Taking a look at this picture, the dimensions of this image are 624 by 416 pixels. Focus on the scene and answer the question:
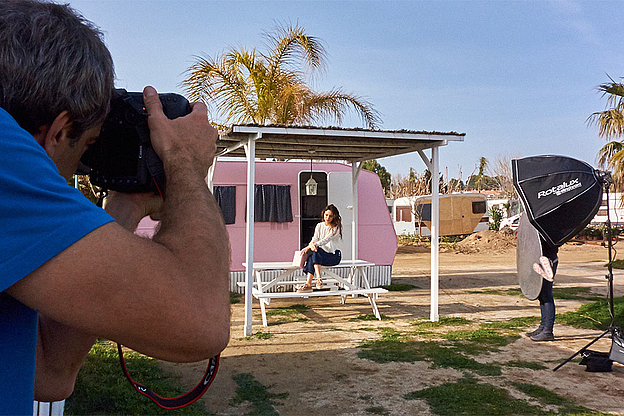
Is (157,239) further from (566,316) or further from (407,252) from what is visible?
(407,252)

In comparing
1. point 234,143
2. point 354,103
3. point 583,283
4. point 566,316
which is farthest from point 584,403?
point 354,103

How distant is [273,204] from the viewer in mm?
9969

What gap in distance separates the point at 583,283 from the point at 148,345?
41.8ft

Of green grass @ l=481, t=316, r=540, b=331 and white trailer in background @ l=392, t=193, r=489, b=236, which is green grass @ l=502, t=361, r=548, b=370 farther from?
white trailer in background @ l=392, t=193, r=489, b=236

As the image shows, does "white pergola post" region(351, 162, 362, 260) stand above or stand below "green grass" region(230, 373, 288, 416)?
above

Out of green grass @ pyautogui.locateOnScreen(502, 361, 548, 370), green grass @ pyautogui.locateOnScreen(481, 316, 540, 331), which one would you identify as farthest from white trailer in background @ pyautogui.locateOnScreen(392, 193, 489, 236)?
green grass @ pyautogui.locateOnScreen(502, 361, 548, 370)

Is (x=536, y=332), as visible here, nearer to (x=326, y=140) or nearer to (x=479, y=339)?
(x=479, y=339)

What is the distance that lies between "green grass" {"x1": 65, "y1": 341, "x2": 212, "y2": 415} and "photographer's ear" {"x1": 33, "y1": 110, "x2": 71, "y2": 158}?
3.39 metres

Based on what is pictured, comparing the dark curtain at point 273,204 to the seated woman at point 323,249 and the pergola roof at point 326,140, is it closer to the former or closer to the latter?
the pergola roof at point 326,140

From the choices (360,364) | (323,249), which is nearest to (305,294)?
(323,249)

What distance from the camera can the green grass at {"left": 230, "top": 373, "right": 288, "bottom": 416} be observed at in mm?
4102

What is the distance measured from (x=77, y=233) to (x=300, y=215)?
30.9 feet

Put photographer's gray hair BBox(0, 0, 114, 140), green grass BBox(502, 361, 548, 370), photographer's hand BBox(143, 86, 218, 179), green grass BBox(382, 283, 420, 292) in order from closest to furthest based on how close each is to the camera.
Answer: photographer's gray hair BBox(0, 0, 114, 140)
photographer's hand BBox(143, 86, 218, 179)
green grass BBox(502, 361, 548, 370)
green grass BBox(382, 283, 420, 292)

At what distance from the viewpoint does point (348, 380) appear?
4828mm
